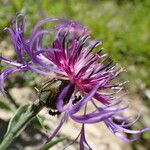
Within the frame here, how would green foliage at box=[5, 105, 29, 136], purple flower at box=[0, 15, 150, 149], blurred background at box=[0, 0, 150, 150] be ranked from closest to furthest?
purple flower at box=[0, 15, 150, 149]
green foliage at box=[5, 105, 29, 136]
blurred background at box=[0, 0, 150, 150]

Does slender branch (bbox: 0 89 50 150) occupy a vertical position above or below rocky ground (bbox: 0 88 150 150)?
above

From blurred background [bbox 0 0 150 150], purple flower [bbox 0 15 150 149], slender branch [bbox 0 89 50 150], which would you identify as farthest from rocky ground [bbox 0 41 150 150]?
slender branch [bbox 0 89 50 150]

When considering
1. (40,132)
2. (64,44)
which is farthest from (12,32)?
(40,132)

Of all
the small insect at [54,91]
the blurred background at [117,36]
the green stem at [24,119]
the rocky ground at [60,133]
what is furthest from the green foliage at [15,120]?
the blurred background at [117,36]

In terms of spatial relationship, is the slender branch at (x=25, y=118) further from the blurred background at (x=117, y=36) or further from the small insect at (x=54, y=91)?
the blurred background at (x=117, y=36)

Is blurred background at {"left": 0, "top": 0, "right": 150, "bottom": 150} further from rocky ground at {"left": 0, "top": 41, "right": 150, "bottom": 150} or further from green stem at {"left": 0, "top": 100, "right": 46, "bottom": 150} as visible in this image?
green stem at {"left": 0, "top": 100, "right": 46, "bottom": 150}
